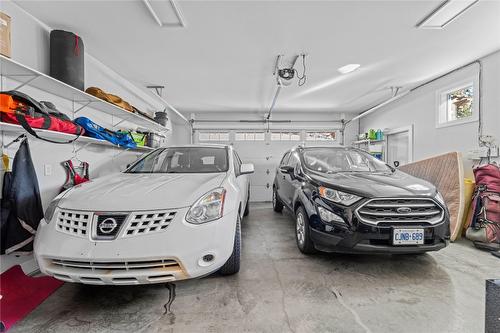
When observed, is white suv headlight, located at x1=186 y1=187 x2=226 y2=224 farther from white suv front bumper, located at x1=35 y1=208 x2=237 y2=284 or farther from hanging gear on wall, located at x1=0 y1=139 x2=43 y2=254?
hanging gear on wall, located at x1=0 y1=139 x2=43 y2=254

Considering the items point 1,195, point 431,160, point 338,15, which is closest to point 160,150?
point 1,195

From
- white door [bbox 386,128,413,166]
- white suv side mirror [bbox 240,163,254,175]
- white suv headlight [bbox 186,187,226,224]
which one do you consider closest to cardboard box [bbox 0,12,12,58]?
white suv headlight [bbox 186,187,226,224]

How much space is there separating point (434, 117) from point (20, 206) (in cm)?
623

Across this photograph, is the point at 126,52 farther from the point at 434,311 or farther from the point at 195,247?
the point at 434,311

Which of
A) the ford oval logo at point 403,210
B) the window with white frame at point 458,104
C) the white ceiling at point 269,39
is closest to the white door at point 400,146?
the window with white frame at point 458,104

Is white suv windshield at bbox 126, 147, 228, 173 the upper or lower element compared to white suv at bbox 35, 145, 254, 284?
upper

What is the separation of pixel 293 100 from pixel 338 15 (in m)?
3.24

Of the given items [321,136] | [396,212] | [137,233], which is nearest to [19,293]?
[137,233]

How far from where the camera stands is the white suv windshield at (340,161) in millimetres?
3012

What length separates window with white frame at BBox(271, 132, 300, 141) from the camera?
705 centimetres

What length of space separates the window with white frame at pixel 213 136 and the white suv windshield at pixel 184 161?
411 centimetres

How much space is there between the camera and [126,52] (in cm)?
320

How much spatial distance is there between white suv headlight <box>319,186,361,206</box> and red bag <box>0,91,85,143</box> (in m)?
2.60

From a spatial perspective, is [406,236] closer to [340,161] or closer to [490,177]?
[340,161]
